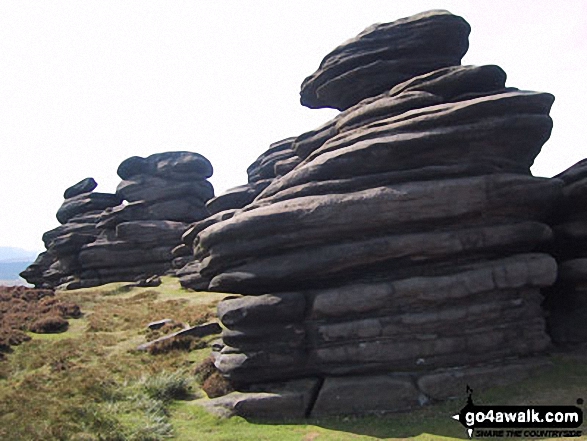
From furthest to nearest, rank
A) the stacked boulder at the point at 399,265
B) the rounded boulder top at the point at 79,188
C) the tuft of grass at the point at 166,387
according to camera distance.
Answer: the rounded boulder top at the point at 79,188, the tuft of grass at the point at 166,387, the stacked boulder at the point at 399,265

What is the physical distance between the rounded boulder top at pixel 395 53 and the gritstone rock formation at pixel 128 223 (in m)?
42.0

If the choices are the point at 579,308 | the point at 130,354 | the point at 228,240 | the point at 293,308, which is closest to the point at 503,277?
the point at 579,308

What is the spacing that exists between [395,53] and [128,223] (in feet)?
156

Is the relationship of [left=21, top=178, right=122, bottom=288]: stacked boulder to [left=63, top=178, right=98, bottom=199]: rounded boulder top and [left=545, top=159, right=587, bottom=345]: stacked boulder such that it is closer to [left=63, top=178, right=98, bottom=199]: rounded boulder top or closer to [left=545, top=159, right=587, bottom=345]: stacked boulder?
[left=63, top=178, right=98, bottom=199]: rounded boulder top

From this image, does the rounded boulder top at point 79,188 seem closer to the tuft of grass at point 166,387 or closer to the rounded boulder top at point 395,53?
the rounded boulder top at point 395,53

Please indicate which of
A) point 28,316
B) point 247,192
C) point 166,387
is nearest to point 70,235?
point 247,192

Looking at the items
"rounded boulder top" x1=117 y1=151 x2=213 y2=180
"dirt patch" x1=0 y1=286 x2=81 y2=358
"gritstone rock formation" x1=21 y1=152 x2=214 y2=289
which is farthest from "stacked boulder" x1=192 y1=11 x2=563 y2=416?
"rounded boulder top" x1=117 y1=151 x2=213 y2=180

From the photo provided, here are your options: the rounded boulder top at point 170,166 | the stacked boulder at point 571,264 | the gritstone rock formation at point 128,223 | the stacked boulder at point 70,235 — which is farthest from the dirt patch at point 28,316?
the rounded boulder top at point 170,166

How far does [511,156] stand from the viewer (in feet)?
67.2

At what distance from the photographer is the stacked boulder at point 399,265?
58.1 feet

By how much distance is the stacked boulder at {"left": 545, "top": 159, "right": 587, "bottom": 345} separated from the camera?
19188 mm

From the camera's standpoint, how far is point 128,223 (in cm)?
5962

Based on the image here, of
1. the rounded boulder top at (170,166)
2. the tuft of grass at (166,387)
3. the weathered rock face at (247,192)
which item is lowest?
the tuft of grass at (166,387)

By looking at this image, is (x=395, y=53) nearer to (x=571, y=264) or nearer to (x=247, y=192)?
(x=571, y=264)
